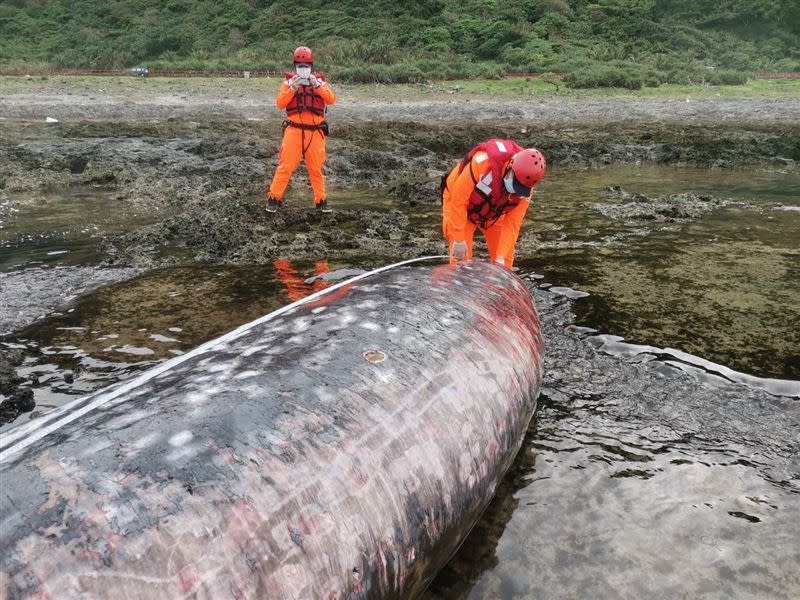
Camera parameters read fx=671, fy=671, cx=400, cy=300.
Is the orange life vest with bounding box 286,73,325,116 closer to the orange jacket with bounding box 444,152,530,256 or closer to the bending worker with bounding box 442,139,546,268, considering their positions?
the bending worker with bounding box 442,139,546,268

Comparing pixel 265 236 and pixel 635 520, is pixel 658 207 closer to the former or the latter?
pixel 265 236

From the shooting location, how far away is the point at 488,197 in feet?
17.2

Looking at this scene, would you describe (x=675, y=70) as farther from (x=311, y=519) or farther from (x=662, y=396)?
(x=311, y=519)

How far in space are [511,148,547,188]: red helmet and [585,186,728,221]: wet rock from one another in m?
3.67

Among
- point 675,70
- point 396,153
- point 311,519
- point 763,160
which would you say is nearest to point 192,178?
point 396,153

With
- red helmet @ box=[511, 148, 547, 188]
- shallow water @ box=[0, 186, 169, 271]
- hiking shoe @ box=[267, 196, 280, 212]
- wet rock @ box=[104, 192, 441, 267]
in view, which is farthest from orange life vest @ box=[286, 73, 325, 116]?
red helmet @ box=[511, 148, 547, 188]

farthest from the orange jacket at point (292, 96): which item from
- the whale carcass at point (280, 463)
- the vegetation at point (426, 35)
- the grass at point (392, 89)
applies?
the vegetation at point (426, 35)

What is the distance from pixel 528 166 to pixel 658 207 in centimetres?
446

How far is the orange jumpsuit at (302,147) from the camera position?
820 centimetres

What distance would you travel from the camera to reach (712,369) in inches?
159

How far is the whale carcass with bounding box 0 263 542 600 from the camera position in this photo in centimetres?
148

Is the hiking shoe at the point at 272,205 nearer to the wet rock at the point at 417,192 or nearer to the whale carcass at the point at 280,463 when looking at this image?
the wet rock at the point at 417,192

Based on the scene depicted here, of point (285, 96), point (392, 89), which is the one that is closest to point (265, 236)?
point (285, 96)

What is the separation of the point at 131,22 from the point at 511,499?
42264 millimetres
